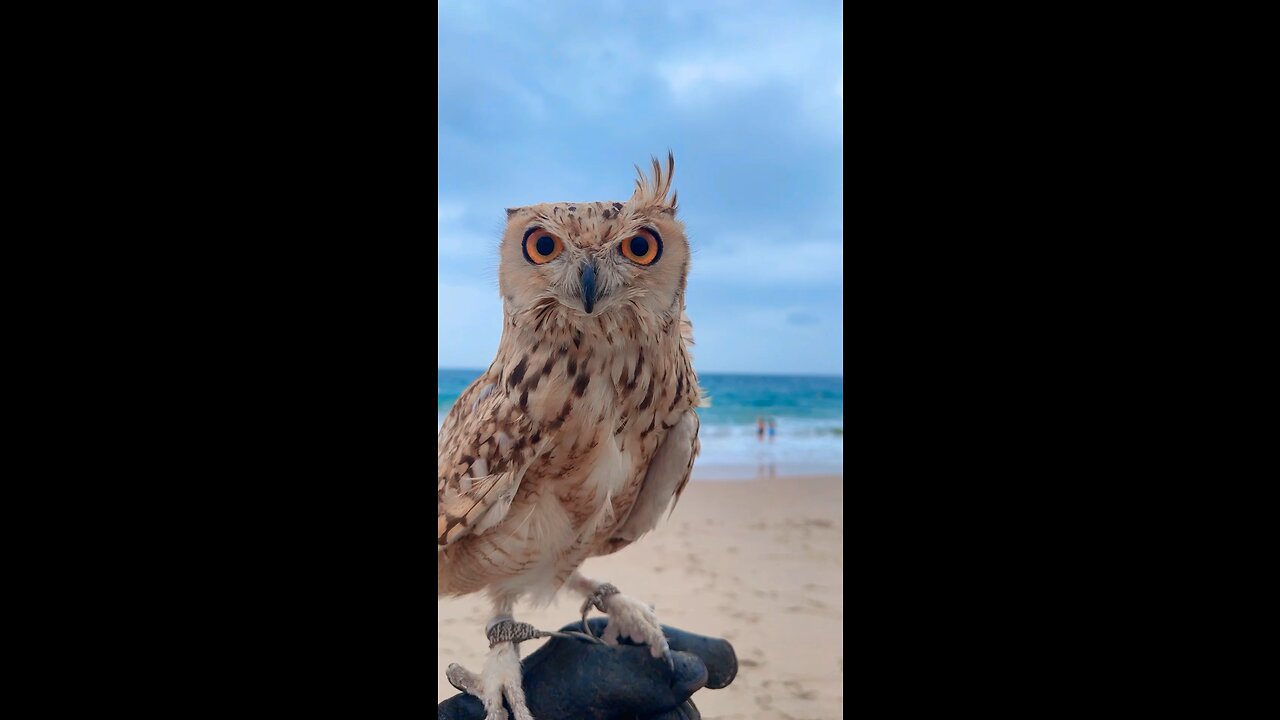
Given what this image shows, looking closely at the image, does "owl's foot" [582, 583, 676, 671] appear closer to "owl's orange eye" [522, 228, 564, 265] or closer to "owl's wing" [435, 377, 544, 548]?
"owl's wing" [435, 377, 544, 548]

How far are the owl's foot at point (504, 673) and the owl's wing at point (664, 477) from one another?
0.24 m

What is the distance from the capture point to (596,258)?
1.06 m

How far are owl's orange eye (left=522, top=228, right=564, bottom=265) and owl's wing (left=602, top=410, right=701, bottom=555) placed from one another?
1.28ft

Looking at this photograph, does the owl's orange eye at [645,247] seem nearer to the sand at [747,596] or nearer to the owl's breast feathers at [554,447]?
the owl's breast feathers at [554,447]

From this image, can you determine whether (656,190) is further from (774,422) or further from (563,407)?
(774,422)

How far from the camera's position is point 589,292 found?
105cm

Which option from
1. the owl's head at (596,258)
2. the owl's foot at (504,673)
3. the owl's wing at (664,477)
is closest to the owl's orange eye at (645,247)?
the owl's head at (596,258)

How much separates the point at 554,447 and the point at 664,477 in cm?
25

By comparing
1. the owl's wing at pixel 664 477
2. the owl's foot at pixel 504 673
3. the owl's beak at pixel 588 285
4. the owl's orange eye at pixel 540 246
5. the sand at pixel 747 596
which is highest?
the owl's orange eye at pixel 540 246

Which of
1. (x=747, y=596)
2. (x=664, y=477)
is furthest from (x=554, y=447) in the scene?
(x=747, y=596)

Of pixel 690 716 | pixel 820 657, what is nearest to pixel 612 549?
pixel 690 716

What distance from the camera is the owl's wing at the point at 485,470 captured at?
3.74ft

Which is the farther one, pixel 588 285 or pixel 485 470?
pixel 485 470

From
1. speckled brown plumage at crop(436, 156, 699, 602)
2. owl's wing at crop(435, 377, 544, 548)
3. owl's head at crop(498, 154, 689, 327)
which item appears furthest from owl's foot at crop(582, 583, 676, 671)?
owl's head at crop(498, 154, 689, 327)
